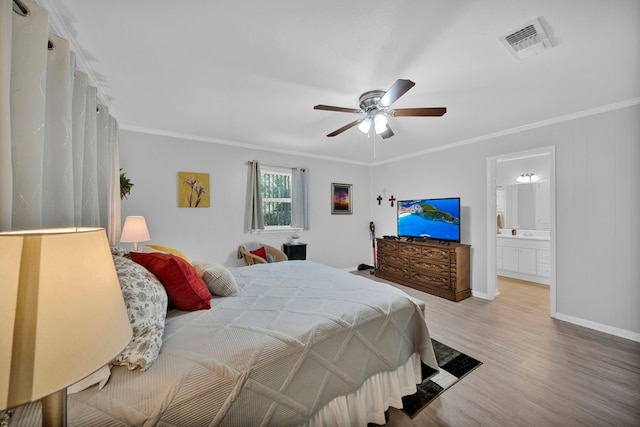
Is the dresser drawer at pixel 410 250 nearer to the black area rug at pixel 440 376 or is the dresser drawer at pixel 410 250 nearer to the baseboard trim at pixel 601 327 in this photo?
the baseboard trim at pixel 601 327

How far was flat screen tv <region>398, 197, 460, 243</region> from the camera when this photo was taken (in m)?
3.91

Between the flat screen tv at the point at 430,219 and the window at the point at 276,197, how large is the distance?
223 cm

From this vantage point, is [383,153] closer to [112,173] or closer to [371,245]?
[371,245]

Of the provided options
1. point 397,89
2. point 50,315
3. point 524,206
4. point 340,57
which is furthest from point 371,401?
point 524,206

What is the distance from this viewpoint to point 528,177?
4.73m

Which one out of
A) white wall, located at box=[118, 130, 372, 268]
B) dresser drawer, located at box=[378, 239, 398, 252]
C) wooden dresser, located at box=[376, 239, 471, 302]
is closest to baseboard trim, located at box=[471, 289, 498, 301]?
wooden dresser, located at box=[376, 239, 471, 302]

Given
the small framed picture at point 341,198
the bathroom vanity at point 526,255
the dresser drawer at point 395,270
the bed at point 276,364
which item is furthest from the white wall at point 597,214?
the small framed picture at point 341,198

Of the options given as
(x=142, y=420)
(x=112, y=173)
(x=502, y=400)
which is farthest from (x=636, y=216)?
(x=112, y=173)

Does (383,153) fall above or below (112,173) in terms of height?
above

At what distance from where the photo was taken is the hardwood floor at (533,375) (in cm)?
160

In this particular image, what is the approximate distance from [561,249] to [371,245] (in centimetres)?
330

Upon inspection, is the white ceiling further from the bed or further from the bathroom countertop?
the bathroom countertop

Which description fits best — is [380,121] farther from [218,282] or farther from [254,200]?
[254,200]

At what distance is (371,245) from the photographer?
576cm
